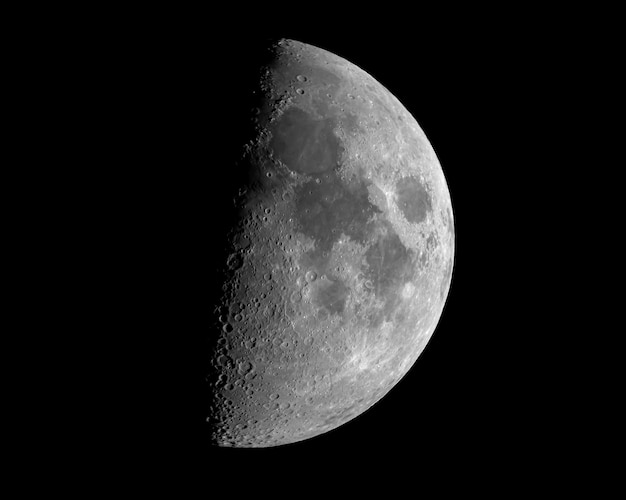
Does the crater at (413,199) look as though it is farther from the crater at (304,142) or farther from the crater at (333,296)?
the crater at (333,296)

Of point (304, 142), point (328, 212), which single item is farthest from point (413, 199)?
point (304, 142)

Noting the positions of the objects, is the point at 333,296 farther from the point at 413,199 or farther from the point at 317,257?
the point at 413,199

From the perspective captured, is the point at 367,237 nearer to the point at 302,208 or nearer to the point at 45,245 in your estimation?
the point at 302,208

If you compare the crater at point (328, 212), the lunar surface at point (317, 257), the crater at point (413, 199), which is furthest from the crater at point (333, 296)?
the crater at point (413, 199)

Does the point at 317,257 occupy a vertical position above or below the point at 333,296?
above

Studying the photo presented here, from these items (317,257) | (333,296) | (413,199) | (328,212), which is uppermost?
(413,199)

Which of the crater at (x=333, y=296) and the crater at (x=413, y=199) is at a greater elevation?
the crater at (x=413, y=199)

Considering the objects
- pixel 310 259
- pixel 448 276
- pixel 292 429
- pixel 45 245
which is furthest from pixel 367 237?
pixel 45 245

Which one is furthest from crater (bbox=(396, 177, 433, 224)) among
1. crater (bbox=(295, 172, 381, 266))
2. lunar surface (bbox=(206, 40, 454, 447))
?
crater (bbox=(295, 172, 381, 266))
